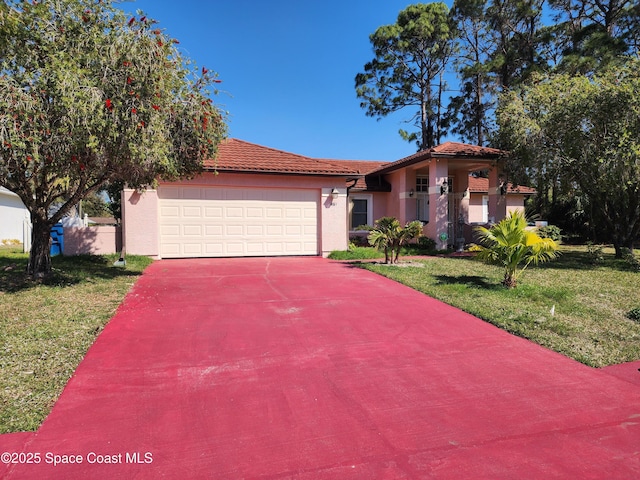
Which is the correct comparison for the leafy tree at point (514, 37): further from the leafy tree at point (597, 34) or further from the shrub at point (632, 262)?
the shrub at point (632, 262)

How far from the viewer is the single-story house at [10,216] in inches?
812

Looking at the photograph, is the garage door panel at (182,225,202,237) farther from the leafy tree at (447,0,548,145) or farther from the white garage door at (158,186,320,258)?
the leafy tree at (447,0,548,145)

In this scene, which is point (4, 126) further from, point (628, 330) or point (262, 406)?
point (628, 330)

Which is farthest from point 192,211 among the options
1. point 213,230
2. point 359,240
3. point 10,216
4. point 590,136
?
point 10,216

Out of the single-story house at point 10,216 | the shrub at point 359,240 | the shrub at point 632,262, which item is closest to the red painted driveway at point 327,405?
the shrub at point 632,262

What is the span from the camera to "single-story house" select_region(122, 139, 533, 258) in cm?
1286

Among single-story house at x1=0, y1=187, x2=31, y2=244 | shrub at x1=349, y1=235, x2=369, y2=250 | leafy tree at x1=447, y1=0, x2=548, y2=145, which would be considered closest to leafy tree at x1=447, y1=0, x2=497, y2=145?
leafy tree at x1=447, y1=0, x2=548, y2=145

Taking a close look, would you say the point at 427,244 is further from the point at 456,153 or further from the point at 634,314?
the point at 634,314

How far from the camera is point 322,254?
568 inches

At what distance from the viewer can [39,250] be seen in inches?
332

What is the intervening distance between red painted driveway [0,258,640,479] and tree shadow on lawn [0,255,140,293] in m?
3.04

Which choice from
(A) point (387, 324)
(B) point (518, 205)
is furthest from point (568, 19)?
(A) point (387, 324)

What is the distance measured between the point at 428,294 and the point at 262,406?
5430 mm

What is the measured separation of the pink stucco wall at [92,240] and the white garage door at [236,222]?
1.54 m
